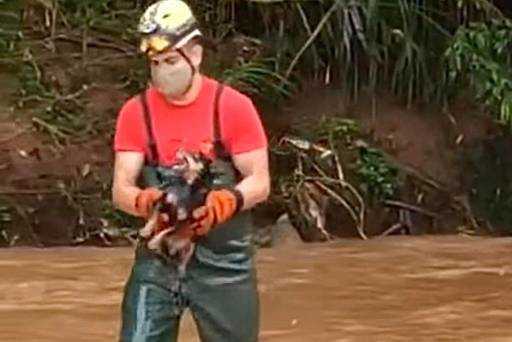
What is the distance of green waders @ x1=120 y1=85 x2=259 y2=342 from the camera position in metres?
4.18

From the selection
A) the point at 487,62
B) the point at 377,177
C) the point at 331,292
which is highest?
the point at 487,62

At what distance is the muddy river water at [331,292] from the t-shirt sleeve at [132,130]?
262 centimetres

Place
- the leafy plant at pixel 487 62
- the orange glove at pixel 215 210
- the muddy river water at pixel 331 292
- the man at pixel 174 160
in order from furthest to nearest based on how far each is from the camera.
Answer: the leafy plant at pixel 487 62, the muddy river water at pixel 331 292, the man at pixel 174 160, the orange glove at pixel 215 210

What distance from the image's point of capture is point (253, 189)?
163 inches

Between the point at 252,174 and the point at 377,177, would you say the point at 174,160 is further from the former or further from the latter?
the point at 377,177

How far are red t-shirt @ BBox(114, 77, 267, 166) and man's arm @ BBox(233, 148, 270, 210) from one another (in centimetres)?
2

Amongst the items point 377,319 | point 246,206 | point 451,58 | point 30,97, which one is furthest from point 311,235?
point 246,206

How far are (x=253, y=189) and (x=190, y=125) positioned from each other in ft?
0.83

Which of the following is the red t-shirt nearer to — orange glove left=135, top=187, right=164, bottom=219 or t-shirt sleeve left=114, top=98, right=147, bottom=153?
t-shirt sleeve left=114, top=98, right=147, bottom=153

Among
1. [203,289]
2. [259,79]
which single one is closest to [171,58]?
[203,289]

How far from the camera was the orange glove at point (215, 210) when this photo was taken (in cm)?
401

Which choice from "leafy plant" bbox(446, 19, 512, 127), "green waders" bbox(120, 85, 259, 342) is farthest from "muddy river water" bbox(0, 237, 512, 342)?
"green waders" bbox(120, 85, 259, 342)

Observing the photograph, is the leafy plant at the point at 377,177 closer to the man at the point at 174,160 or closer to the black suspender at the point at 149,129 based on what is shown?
the man at the point at 174,160

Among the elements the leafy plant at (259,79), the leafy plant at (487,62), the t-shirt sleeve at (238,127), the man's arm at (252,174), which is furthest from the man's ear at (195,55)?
the leafy plant at (259,79)
